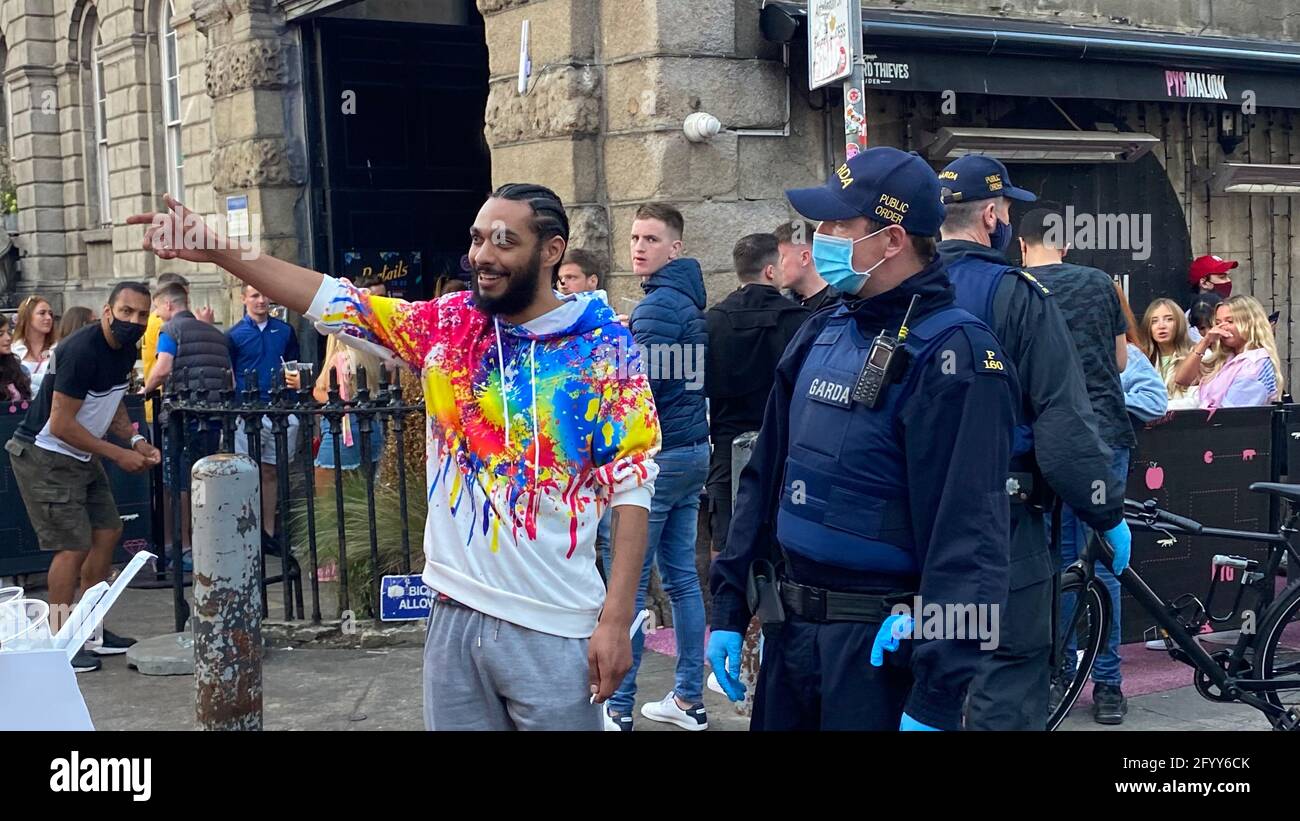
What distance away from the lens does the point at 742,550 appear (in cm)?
362

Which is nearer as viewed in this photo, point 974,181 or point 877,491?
point 877,491

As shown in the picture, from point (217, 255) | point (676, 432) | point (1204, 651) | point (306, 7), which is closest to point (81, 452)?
point (676, 432)

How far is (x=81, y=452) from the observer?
24.9ft

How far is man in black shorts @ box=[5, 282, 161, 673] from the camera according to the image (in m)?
7.37

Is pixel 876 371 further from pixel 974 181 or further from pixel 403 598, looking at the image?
pixel 403 598

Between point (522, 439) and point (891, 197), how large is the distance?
104cm

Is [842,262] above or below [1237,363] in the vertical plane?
above

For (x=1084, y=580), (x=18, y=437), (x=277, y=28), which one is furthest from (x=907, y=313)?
(x=277, y=28)

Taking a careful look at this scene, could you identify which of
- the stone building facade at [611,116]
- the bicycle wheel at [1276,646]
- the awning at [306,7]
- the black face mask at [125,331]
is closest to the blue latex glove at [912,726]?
the bicycle wheel at [1276,646]

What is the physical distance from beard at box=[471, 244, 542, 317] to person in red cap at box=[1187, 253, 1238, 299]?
30.1ft

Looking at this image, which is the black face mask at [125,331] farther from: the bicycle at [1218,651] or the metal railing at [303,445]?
the bicycle at [1218,651]

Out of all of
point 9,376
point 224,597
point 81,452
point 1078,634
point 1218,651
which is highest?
point 9,376

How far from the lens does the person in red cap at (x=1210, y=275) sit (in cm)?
1156

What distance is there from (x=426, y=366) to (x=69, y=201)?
71.3ft
